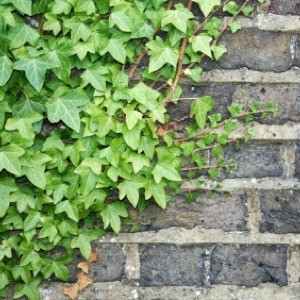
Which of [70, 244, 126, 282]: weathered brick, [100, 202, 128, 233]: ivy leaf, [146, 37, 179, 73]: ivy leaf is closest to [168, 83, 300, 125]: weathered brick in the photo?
[146, 37, 179, 73]: ivy leaf

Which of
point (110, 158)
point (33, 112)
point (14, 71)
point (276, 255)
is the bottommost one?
point (276, 255)

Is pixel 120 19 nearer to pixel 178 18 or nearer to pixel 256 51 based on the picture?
pixel 178 18

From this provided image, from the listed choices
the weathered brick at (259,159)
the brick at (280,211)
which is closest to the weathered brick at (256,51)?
the weathered brick at (259,159)

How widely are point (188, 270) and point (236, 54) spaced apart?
75cm

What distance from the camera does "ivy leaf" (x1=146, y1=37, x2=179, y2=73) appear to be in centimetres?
194

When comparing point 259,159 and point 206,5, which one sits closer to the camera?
point 206,5

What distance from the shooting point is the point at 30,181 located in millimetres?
1953

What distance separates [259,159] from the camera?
6.76 feet

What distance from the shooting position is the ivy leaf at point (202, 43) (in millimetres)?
1946

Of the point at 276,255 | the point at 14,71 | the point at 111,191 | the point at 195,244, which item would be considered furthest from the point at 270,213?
the point at 14,71

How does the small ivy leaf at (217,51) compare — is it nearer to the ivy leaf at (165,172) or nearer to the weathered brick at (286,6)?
the weathered brick at (286,6)

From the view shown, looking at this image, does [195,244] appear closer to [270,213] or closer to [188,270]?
[188,270]

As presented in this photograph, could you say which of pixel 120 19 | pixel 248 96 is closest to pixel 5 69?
pixel 120 19

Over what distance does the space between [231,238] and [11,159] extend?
2.58 ft
